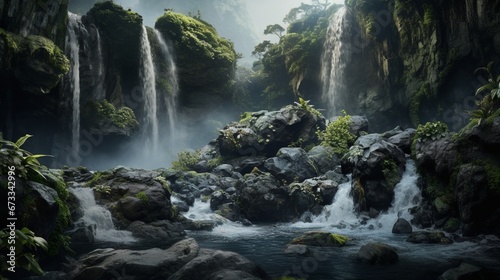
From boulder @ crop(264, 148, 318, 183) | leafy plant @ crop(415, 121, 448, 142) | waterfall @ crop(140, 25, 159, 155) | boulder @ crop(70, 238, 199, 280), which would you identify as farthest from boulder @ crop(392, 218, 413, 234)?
waterfall @ crop(140, 25, 159, 155)

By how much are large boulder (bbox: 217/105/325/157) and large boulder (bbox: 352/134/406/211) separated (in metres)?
7.38

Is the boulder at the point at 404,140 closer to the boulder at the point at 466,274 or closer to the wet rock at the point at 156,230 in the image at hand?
the wet rock at the point at 156,230

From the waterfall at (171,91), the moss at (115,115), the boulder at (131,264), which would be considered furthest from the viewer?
the waterfall at (171,91)

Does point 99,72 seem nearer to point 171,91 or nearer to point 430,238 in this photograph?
point 171,91

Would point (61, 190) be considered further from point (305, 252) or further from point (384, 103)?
point (384, 103)

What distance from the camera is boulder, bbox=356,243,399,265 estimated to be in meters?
8.15

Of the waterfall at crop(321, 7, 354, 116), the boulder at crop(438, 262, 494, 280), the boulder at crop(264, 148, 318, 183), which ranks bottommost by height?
the boulder at crop(438, 262, 494, 280)

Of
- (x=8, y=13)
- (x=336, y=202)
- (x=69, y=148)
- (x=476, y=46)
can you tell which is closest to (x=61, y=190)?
(x=8, y=13)

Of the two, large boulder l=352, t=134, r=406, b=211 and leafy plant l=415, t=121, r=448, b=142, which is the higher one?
leafy plant l=415, t=121, r=448, b=142

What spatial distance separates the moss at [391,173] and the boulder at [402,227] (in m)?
2.30

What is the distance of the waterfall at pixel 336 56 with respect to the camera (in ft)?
90.1

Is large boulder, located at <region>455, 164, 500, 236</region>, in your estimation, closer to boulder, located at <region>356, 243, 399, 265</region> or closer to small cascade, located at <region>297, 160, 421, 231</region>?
small cascade, located at <region>297, 160, 421, 231</region>

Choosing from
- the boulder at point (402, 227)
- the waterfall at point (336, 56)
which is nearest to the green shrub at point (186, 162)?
the waterfall at point (336, 56)

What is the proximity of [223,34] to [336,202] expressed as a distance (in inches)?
2979
